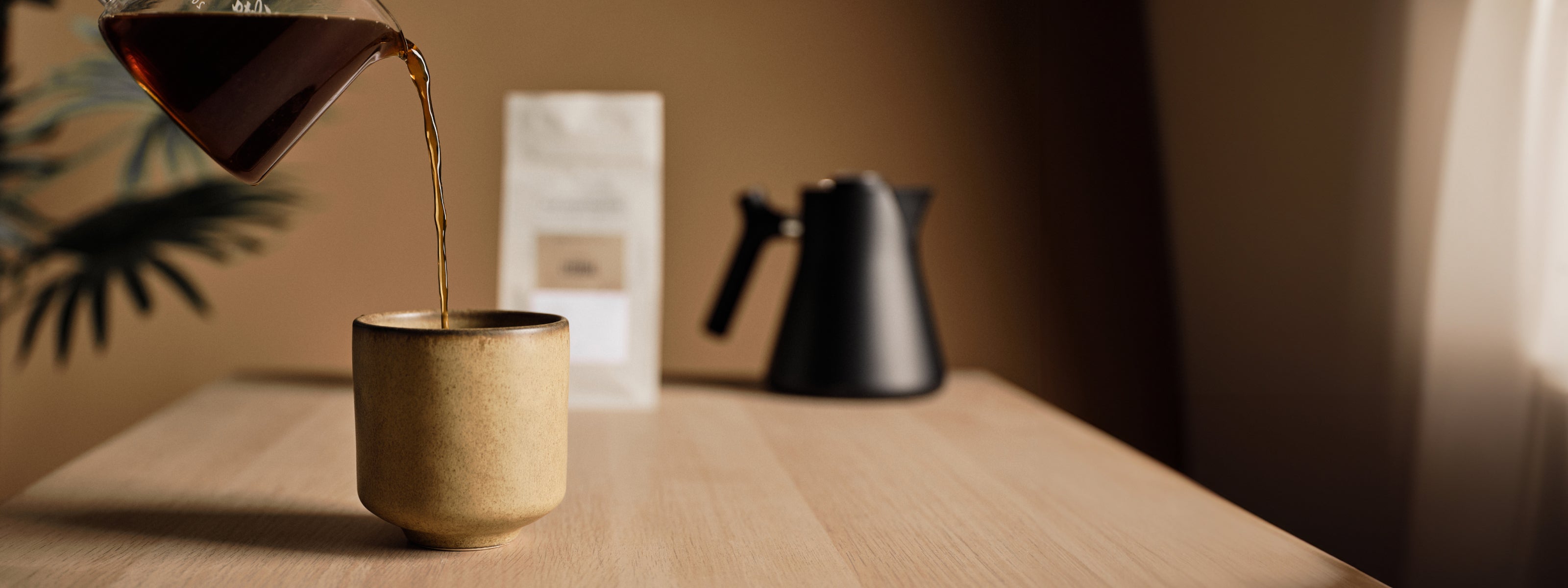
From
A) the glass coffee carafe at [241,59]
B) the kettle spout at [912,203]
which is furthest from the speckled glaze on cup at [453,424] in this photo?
the kettle spout at [912,203]

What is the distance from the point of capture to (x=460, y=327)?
662mm

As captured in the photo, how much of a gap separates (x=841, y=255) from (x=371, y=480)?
62cm

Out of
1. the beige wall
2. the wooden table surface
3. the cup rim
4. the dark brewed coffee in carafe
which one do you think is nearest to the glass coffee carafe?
the dark brewed coffee in carafe

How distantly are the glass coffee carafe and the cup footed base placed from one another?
238 millimetres

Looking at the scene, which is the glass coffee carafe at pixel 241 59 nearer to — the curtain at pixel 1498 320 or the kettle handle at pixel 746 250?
the kettle handle at pixel 746 250

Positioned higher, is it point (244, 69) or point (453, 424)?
point (244, 69)

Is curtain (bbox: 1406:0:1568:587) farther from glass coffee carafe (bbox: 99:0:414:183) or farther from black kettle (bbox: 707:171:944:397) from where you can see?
glass coffee carafe (bbox: 99:0:414:183)

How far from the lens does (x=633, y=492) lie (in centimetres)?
75

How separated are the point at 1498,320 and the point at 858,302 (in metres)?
0.56

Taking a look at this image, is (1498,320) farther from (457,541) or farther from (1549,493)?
(457,541)

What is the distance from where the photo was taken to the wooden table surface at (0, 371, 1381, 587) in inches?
22.6

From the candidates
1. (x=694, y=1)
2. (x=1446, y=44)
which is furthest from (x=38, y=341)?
(x=1446, y=44)

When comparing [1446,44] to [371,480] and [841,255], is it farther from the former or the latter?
[371,480]

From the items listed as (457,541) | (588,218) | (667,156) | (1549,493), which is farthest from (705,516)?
(667,156)
